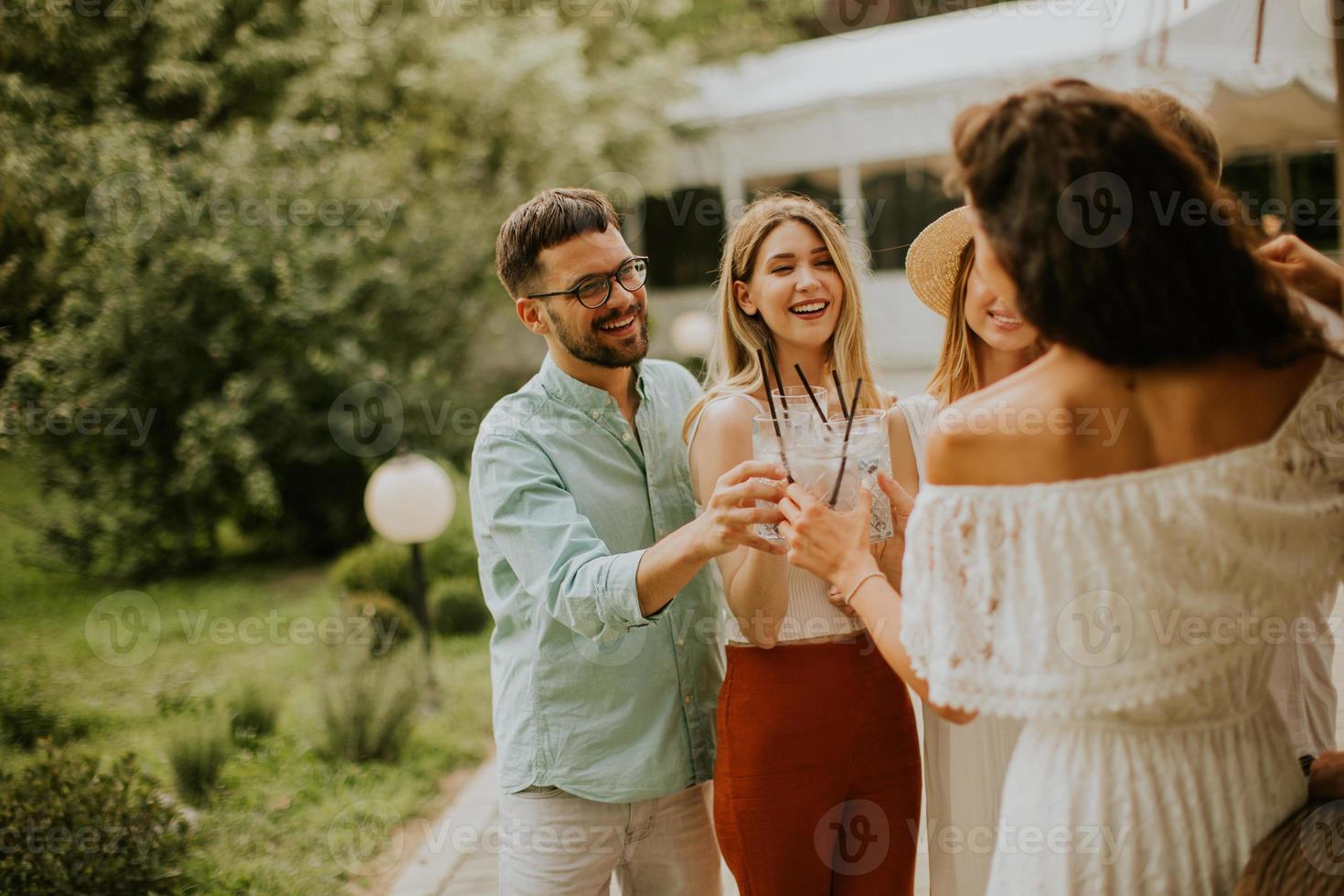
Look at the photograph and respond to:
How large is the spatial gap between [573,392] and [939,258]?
971mm

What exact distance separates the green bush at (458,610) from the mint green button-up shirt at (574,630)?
4.92 meters

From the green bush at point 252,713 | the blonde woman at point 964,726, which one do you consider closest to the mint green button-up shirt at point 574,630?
the blonde woman at point 964,726

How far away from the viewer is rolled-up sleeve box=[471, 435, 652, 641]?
1852 mm

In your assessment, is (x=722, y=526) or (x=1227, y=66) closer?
(x=722, y=526)

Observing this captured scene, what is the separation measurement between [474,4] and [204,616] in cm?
643

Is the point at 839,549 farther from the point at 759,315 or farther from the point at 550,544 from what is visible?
the point at 759,315

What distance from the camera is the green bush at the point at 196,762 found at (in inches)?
179

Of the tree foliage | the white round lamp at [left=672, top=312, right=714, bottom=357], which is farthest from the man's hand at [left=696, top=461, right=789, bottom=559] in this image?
the white round lamp at [left=672, top=312, right=714, bottom=357]

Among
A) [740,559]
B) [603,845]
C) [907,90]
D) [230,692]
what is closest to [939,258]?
[740,559]

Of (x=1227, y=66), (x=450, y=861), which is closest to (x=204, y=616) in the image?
(x=450, y=861)

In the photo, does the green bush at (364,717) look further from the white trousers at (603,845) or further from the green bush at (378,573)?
the white trousers at (603,845)

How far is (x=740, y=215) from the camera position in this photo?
249cm

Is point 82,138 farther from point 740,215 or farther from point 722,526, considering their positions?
point 722,526

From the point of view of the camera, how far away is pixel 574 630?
6.55 ft
